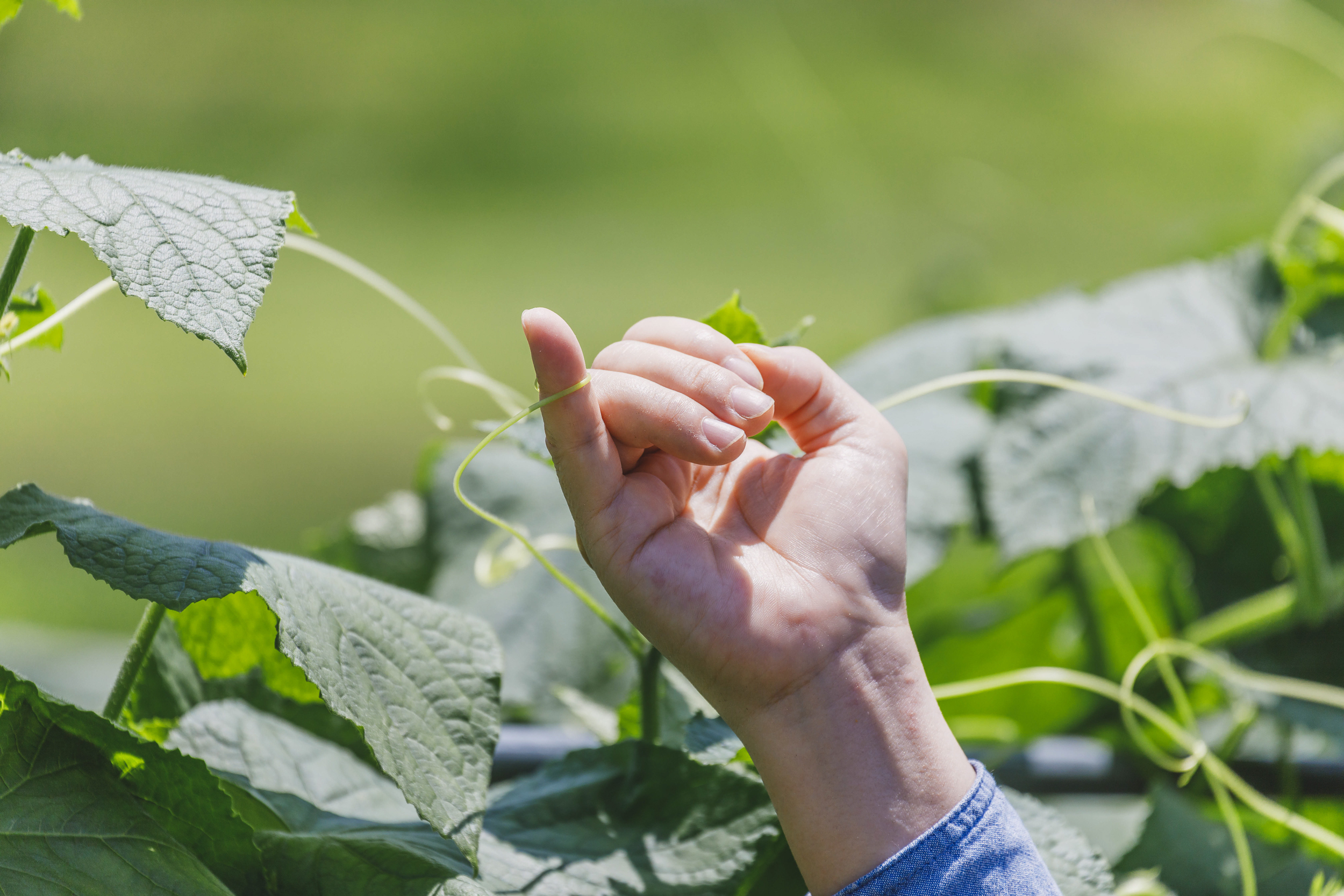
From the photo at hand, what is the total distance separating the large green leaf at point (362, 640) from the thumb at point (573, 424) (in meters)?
0.08

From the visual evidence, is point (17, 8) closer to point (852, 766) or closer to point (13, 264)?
point (13, 264)

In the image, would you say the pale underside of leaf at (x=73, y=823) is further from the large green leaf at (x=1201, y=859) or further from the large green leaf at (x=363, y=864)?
the large green leaf at (x=1201, y=859)

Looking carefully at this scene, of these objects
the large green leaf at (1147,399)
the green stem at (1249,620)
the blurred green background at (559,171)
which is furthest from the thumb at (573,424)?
the blurred green background at (559,171)

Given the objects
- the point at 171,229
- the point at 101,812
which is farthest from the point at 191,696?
the point at 171,229

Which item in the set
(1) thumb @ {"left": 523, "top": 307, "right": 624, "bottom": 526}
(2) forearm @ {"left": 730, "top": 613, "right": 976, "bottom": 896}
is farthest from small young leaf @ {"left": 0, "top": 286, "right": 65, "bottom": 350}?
(2) forearm @ {"left": 730, "top": 613, "right": 976, "bottom": 896}

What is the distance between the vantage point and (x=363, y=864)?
0.40 m

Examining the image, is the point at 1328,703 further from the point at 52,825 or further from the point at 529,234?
the point at 529,234

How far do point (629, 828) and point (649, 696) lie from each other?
6 centimetres

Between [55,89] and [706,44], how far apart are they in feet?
7.14

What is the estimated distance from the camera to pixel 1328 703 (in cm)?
73

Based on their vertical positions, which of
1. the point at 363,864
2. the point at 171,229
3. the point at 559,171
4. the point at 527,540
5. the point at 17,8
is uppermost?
the point at 559,171

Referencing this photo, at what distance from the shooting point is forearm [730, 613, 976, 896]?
41 centimetres

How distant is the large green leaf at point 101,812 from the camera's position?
36cm

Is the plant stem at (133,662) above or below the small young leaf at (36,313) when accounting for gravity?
below
